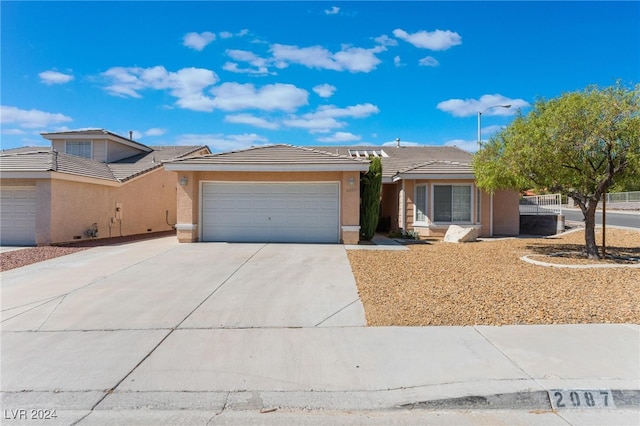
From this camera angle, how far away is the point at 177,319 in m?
5.73

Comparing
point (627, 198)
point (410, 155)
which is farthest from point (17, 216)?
point (627, 198)

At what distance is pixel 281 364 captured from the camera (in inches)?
168

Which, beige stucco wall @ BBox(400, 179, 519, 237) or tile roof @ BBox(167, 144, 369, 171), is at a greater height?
tile roof @ BBox(167, 144, 369, 171)

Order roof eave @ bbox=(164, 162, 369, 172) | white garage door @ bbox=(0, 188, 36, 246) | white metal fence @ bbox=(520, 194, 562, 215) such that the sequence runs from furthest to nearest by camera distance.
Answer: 1. white metal fence @ bbox=(520, 194, 562, 215)
2. white garage door @ bbox=(0, 188, 36, 246)
3. roof eave @ bbox=(164, 162, 369, 172)

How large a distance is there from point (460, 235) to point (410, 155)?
973 cm

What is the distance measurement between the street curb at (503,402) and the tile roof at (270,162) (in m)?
10.5

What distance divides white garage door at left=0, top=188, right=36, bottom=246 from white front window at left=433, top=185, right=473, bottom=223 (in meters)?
15.8

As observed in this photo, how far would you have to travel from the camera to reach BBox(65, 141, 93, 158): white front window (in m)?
21.5

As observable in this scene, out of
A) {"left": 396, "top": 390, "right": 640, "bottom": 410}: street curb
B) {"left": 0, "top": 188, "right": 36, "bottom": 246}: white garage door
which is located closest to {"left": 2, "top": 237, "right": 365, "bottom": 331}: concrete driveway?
{"left": 396, "top": 390, "right": 640, "bottom": 410}: street curb

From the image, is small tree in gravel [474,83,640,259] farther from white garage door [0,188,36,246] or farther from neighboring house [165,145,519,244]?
white garage door [0,188,36,246]

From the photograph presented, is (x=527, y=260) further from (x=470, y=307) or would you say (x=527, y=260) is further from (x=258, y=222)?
(x=258, y=222)

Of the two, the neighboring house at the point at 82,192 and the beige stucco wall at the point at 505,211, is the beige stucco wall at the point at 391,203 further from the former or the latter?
the neighboring house at the point at 82,192

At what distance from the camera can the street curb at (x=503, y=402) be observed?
355 centimetres

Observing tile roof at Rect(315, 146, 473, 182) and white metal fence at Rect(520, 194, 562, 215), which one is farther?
tile roof at Rect(315, 146, 473, 182)
